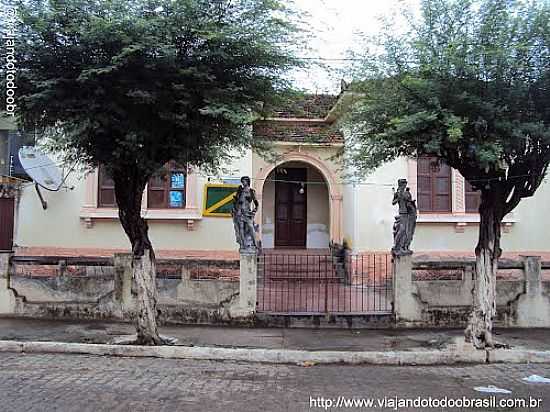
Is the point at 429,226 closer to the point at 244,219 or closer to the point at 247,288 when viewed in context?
the point at 244,219

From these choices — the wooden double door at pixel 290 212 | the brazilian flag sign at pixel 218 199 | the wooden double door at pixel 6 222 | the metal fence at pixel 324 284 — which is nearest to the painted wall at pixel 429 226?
the metal fence at pixel 324 284

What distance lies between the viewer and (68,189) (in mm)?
14711

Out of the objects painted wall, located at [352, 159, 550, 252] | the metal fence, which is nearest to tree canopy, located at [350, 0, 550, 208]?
the metal fence

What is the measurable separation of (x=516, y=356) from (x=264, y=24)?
19.6ft

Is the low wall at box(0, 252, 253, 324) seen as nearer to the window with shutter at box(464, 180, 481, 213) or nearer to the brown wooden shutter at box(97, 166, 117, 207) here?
the brown wooden shutter at box(97, 166, 117, 207)

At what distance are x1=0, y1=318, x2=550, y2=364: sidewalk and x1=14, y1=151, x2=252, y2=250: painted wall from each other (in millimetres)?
4701

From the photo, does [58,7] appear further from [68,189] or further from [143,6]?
[68,189]

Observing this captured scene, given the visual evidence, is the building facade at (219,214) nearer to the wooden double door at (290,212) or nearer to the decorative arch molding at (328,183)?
the decorative arch molding at (328,183)

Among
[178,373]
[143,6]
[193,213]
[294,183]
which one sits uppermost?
[143,6]

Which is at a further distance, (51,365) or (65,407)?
(51,365)

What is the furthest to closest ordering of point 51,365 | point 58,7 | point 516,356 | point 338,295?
point 338,295 → point 516,356 → point 51,365 → point 58,7

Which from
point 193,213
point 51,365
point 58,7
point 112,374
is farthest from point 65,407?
point 193,213

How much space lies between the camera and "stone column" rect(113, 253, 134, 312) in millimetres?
10305

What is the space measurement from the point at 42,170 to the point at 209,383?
31.5 ft
